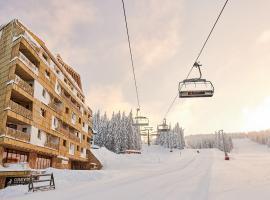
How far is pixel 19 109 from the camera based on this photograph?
2592cm

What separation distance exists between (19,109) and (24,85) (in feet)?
8.64

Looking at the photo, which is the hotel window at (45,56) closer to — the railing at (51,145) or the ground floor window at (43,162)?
the railing at (51,145)

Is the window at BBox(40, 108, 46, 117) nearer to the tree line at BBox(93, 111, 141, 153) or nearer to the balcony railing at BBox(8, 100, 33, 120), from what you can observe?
the balcony railing at BBox(8, 100, 33, 120)

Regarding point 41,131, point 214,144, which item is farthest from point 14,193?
point 214,144

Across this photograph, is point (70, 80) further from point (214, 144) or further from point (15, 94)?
point (214, 144)

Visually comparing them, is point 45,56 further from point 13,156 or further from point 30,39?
point 13,156

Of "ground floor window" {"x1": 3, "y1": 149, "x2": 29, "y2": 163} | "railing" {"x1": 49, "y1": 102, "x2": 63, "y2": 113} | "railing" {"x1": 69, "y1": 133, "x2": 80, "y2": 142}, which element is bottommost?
"ground floor window" {"x1": 3, "y1": 149, "x2": 29, "y2": 163}

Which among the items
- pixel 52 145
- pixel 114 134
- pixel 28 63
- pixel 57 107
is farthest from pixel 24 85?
pixel 114 134

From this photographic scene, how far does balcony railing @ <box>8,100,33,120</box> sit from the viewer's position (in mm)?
24688

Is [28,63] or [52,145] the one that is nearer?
[28,63]

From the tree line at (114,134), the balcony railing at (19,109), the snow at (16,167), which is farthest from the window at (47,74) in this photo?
the tree line at (114,134)

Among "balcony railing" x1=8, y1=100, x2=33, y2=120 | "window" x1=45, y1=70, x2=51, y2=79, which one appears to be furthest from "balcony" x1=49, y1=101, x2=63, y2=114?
"balcony railing" x1=8, y1=100, x2=33, y2=120

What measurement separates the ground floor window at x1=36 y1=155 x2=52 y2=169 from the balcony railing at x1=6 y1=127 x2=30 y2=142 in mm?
5246

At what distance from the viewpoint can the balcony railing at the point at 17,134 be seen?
24.0 metres
